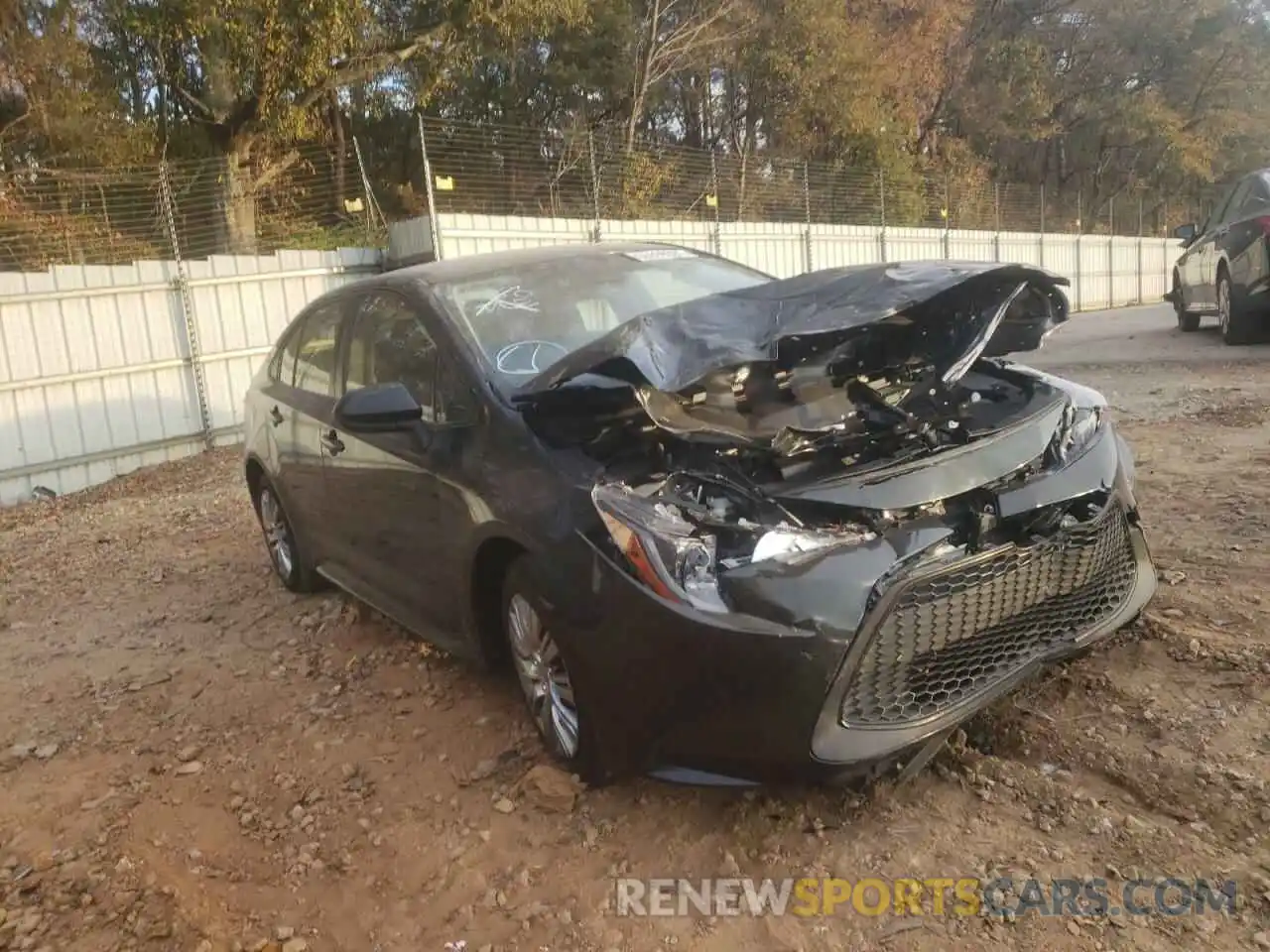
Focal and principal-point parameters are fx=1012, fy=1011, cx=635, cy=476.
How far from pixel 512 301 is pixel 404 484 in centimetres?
79

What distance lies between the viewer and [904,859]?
97.5 inches

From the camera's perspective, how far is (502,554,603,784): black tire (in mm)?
2805

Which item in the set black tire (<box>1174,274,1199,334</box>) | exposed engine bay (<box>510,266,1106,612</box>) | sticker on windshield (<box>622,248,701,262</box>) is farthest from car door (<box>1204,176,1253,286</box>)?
exposed engine bay (<box>510,266,1106,612</box>)

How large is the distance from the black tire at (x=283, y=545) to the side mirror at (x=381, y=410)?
5.30ft

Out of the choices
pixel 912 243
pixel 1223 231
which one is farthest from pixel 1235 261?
pixel 912 243

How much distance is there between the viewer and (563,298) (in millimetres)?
3848

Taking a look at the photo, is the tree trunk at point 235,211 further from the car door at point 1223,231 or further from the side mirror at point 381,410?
the car door at point 1223,231

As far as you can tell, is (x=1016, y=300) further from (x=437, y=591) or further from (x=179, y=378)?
(x=179, y=378)

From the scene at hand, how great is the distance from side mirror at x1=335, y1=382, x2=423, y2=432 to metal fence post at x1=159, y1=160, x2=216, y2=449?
7.41 m

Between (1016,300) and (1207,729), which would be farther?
(1016,300)

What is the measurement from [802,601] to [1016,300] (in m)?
1.53

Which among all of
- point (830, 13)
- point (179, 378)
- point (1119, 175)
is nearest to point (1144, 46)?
point (1119, 175)

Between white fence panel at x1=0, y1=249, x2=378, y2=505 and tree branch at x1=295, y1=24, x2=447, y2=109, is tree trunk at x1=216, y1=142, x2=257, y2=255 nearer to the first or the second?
white fence panel at x1=0, y1=249, x2=378, y2=505

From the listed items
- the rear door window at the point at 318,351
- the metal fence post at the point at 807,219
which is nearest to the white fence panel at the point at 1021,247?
the metal fence post at the point at 807,219
